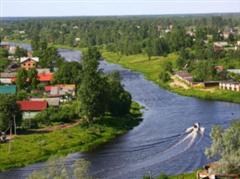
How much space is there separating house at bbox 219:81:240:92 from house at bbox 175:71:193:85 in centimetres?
381

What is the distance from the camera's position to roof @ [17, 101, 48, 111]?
3759 cm

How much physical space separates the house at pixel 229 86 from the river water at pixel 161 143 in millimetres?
3900

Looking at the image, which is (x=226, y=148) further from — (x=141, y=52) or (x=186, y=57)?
(x=141, y=52)

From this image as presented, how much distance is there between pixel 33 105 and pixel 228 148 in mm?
18135

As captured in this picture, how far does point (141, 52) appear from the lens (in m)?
82.4

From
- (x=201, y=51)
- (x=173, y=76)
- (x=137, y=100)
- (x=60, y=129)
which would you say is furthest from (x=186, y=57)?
(x=60, y=129)

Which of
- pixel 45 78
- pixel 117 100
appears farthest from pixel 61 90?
pixel 117 100

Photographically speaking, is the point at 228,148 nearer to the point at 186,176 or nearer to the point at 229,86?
the point at 186,176

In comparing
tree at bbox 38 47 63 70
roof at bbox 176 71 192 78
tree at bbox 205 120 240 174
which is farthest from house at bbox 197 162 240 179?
tree at bbox 38 47 63 70

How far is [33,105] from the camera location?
125 ft

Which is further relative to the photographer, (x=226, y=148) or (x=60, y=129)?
(x=60, y=129)

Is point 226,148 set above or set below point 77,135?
above

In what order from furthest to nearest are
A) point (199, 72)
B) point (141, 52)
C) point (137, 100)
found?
point (141, 52)
point (199, 72)
point (137, 100)

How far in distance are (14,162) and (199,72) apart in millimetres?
29503
